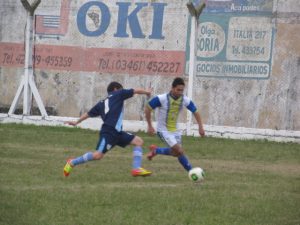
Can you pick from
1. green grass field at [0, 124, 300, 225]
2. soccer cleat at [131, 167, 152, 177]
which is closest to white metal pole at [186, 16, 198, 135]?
green grass field at [0, 124, 300, 225]

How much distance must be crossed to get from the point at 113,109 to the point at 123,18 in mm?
10378

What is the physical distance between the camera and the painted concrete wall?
22.9m

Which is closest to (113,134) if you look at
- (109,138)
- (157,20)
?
(109,138)

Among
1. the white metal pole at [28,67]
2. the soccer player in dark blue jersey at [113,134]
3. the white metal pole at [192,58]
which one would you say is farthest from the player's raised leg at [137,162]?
the white metal pole at [28,67]

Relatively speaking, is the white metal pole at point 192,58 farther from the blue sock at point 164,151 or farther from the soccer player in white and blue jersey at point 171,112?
the soccer player in white and blue jersey at point 171,112

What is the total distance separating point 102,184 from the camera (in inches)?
544

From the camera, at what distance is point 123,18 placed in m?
25.0

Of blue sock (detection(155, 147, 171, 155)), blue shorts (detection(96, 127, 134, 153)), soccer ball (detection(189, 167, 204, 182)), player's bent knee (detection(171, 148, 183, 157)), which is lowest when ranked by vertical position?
soccer ball (detection(189, 167, 204, 182))

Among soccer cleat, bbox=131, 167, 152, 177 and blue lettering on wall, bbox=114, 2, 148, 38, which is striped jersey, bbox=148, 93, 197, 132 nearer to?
soccer cleat, bbox=131, 167, 152, 177

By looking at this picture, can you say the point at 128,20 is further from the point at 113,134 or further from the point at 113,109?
the point at 113,134

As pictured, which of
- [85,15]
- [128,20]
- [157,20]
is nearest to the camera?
[157,20]

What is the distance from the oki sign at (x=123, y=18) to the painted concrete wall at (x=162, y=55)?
3cm

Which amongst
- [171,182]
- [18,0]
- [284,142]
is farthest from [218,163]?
[18,0]

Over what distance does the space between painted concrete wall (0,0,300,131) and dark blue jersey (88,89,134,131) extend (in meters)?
8.53
